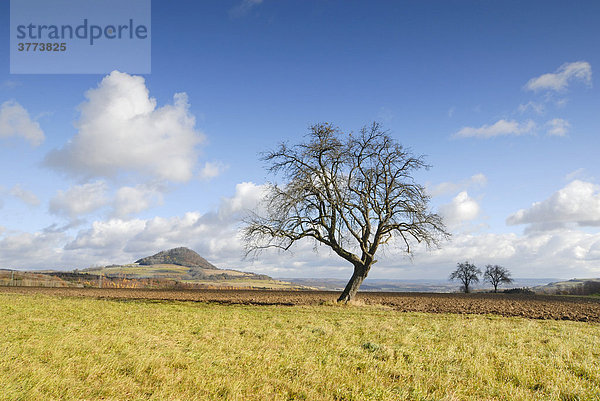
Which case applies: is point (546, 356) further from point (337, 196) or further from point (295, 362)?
point (337, 196)

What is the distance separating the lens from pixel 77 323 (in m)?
12.6

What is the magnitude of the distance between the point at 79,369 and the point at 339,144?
68.2 ft

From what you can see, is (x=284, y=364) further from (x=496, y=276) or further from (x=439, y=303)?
(x=496, y=276)

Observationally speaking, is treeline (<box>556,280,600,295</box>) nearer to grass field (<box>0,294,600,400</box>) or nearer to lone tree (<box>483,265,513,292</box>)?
lone tree (<box>483,265,513,292</box>)

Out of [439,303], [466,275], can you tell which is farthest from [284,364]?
[466,275]

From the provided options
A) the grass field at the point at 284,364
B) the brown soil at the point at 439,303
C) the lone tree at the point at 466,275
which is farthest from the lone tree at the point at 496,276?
the grass field at the point at 284,364

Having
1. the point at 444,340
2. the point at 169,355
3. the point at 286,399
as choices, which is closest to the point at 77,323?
the point at 169,355

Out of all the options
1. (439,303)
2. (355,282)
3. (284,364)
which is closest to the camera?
(284,364)

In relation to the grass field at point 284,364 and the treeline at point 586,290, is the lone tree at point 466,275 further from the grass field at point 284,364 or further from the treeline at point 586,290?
the grass field at point 284,364

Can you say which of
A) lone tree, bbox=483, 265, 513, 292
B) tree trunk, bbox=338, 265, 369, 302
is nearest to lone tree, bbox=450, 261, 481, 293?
lone tree, bbox=483, 265, 513, 292

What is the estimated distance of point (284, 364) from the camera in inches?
298

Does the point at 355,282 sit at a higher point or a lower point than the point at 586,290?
higher

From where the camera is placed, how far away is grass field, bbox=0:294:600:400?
594cm

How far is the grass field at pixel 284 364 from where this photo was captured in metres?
5.94
